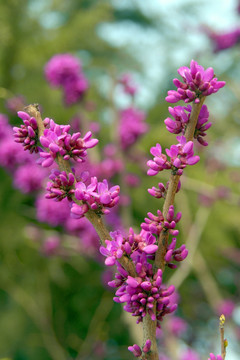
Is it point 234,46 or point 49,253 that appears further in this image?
point 234,46

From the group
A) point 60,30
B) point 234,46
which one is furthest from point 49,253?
point 60,30

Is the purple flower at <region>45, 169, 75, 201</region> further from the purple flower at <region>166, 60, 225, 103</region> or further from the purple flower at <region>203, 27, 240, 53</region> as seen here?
the purple flower at <region>203, 27, 240, 53</region>

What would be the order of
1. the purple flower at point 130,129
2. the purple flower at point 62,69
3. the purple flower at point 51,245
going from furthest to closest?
1. the purple flower at point 51,245
2. the purple flower at point 130,129
3. the purple flower at point 62,69

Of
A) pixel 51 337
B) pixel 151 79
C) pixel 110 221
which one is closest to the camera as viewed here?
pixel 110 221

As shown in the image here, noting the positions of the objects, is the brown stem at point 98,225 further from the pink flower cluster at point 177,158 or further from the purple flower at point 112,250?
the pink flower cluster at point 177,158

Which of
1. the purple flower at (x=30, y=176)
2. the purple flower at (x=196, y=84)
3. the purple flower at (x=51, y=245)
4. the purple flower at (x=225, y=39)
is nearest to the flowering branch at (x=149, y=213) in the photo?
the purple flower at (x=196, y=84)

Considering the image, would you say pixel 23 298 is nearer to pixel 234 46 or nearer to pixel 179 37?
pixel 234 46
